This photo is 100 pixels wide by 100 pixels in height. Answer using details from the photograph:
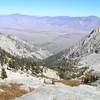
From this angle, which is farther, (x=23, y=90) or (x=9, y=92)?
(x=23, y=90)

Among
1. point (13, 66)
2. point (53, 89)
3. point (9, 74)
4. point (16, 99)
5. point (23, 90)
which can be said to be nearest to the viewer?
point (16, 99)

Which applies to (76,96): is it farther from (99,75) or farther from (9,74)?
(9,74)

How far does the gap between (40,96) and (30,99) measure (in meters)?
1.07

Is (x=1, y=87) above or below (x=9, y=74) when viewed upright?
above

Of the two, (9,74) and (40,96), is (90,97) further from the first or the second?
(9,74)

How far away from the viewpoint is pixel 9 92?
2725cm

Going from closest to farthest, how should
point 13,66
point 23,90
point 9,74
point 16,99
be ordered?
point 16,99 → point 23,90 → point 9,74 → point 13,66

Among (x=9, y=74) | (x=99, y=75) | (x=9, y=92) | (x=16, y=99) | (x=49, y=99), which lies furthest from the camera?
(x=9, y=74)

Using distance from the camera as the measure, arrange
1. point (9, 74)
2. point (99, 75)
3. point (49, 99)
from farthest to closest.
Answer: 1. point (9, 74)
2. point (99, 75)
3. point (49, 99)

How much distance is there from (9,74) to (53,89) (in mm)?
63061

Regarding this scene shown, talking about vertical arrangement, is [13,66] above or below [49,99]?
below

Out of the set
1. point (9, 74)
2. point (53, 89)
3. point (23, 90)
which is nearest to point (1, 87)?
point (23, 90)

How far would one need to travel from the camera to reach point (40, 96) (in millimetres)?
22766

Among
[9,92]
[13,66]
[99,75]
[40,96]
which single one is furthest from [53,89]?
[13,66]
